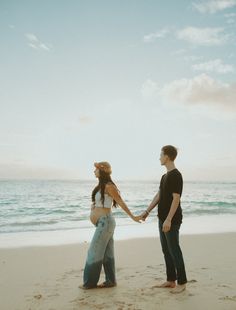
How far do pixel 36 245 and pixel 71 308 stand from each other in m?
5.86

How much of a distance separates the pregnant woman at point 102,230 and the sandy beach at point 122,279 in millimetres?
232

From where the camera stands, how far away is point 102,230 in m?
5.48

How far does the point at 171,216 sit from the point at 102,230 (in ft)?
3.75

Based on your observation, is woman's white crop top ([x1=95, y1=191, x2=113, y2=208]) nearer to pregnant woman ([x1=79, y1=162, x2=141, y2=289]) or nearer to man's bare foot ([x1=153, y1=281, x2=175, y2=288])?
pregnant woman ([x1=79, y1=162, x2=141, y2=289])

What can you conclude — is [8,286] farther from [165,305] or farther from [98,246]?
[165,305]

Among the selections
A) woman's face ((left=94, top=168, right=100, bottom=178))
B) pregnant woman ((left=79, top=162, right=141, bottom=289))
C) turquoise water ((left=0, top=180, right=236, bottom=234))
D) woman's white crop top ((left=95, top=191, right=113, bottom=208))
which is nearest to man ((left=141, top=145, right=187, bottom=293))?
pregnant woman ((left=79, top=162, right=141, bottom=289))

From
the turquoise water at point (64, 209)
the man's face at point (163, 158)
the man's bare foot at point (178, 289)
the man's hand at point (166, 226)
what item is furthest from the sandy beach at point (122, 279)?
the turquoise water at point (64, 209)

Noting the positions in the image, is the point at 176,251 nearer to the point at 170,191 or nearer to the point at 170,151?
the point at 170,191

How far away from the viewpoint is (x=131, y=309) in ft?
14.6

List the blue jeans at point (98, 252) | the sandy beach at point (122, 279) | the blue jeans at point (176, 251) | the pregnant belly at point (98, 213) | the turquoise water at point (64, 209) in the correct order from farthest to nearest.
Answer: the turquoise water at point (64, 209)
the pregnant belly at point (98, 213)
the blue jeans at point (98, 252)
the blue jeans at point (176, 251)
the sandy beach at point (122, 279)

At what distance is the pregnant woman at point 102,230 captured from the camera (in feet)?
17.8

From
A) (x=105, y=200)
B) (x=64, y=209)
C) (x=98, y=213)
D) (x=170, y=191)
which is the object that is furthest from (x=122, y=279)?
(x=64, y=209)

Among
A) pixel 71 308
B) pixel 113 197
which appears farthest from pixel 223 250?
pixel 71 308

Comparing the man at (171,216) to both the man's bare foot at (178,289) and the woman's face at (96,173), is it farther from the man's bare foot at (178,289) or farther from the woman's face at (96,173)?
the woman's face at (96,173)
